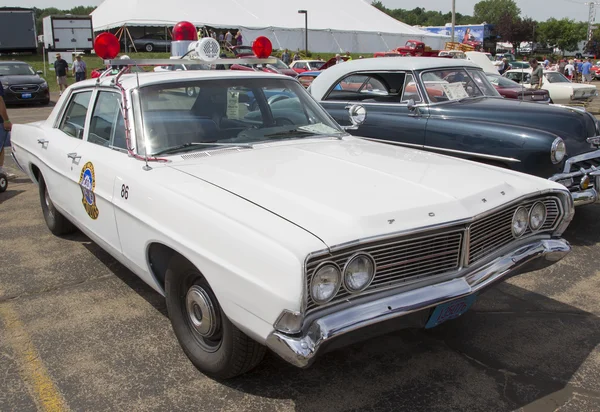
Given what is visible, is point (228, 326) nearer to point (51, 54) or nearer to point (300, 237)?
point (300, 237)

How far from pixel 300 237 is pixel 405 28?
4628 centimetres

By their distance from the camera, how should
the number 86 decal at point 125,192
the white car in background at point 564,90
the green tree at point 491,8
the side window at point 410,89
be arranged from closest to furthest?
the number 86 decal at point 125,192 → the side window at point 410,89 → the white car in background at point 564,90 → the green tree at point 491,8

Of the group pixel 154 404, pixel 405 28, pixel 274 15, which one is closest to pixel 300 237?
pixel 154 404

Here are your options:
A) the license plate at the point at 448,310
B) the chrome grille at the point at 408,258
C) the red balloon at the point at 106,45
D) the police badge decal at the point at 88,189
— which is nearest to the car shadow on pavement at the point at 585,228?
the license plate at the point at 448,310

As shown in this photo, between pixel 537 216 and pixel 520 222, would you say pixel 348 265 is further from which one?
pixel 537 216

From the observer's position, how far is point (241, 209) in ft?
8.89

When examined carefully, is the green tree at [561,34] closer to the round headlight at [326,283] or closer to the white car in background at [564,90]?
the white car in background at [564,90]

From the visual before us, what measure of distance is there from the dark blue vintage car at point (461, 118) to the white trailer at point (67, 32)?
25497 mm

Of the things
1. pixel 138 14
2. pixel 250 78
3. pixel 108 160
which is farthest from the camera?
pixel 138 14

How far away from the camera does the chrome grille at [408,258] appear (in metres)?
2.51

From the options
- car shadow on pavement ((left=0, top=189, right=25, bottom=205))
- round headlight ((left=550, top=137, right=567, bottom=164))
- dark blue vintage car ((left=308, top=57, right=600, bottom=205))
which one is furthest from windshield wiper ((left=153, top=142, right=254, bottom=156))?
Result: car shadow on pavement ((left=0, top=189, right=25, bottom=205))

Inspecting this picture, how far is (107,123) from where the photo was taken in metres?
4.07

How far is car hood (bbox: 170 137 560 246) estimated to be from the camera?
8.49 feet

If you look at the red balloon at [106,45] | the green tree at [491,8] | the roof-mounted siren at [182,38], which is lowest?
the red balloon at [106,45]
